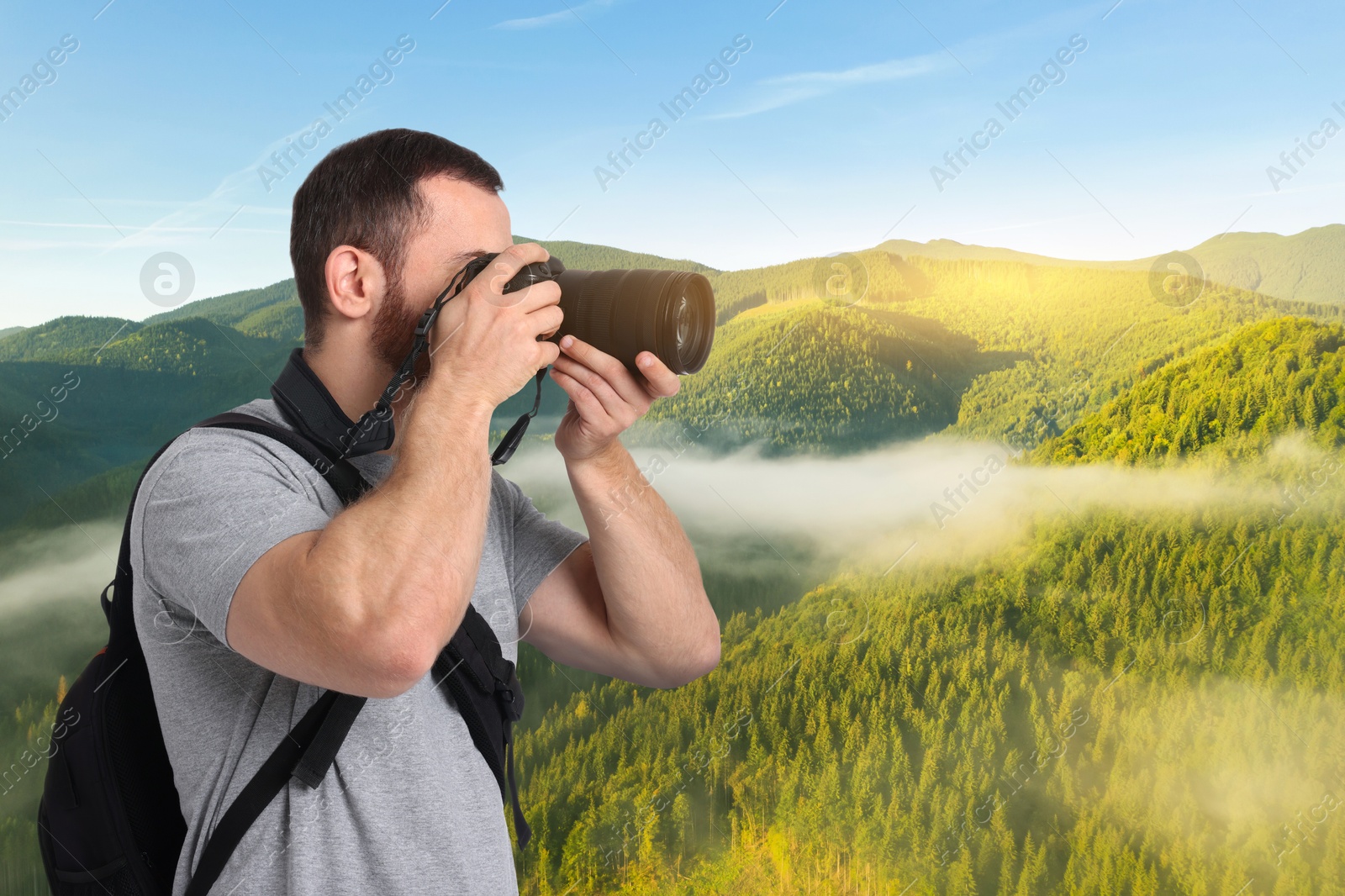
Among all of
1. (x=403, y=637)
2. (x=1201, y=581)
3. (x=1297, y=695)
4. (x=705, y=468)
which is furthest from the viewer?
(x=705, y=468)

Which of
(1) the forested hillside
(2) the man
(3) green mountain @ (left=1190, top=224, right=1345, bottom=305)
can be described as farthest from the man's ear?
(3) green mountain @ (left=1190, top=224, right=1345, bottom=305)

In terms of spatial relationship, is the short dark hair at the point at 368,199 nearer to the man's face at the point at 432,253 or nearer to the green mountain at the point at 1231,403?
the man's face at the point at 432,253

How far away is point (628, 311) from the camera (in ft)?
3.34

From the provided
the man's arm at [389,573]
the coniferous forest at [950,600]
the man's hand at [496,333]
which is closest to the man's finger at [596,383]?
the man's hand at [496,333]

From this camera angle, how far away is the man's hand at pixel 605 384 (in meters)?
1.04

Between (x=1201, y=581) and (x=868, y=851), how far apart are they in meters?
1.36

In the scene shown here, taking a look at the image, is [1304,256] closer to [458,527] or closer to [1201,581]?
[1201,581]

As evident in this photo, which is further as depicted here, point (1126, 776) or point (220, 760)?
point (1126, 776)

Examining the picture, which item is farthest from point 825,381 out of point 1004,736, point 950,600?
point 1004,736

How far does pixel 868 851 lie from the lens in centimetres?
262

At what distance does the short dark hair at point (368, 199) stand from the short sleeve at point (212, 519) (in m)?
0.31

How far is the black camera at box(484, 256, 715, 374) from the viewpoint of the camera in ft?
3.34

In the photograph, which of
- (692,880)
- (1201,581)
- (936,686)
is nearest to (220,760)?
(692,880)

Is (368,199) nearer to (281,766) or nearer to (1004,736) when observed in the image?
(281,766)
